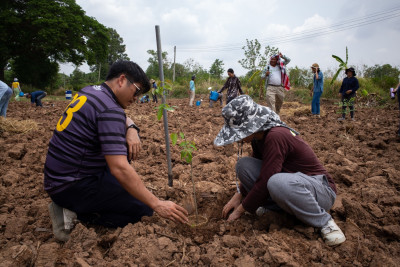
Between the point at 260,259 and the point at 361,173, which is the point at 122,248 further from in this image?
the point at 361,173

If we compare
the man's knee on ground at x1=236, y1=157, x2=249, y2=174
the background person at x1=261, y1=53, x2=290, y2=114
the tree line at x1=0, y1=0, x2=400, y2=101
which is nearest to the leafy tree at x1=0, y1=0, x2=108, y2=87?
the tree line at x1=0, y1=0, x2=400, y2=101

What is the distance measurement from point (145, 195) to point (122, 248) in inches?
14.9

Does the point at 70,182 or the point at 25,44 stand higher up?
the point at 25,44

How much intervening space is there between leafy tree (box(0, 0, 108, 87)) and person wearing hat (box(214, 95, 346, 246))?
21.4 meters

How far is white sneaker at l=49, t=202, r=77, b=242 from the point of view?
186 cm

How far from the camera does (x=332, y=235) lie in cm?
177

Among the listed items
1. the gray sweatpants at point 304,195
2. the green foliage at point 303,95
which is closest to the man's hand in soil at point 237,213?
the gray sweatpants at point 304,195

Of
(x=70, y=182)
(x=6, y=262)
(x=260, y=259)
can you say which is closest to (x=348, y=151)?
(x=260, y=259)

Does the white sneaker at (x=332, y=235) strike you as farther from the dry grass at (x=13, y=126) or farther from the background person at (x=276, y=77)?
the dry grass at (x=13, y=126)

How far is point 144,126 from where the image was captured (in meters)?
5.78

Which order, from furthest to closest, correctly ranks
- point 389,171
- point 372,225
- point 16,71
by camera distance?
point 16,71
point 389,171
point 372,225

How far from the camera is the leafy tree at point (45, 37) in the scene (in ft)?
62.6

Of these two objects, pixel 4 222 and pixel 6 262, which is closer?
pixel 6 262

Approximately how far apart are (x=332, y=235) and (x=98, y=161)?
5.42ft
